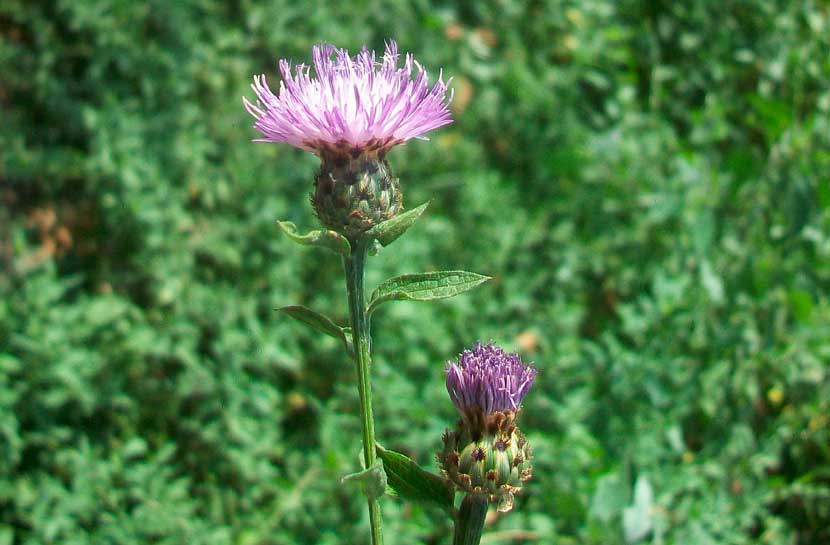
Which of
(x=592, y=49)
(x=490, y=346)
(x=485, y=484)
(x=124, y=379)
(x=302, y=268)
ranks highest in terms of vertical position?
(x=592, y=49)

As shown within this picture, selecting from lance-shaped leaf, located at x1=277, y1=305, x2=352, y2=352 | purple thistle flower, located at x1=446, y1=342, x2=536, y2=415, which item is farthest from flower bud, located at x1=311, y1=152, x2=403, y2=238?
purple thistle flower, located at x1=446, y1=342, x2=536, y2=415

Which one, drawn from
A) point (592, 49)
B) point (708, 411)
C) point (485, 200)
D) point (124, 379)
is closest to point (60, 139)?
point (124, 379)

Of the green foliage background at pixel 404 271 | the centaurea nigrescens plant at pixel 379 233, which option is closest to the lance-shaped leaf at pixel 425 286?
the centaurea nigrescens plant at pixel 379 233

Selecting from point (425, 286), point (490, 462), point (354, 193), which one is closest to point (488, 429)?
point (490, 462)

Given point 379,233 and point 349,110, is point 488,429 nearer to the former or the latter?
point 379,233

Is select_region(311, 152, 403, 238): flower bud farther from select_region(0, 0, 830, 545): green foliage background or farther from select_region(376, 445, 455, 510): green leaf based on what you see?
select_region(0, 0, 830, 545): green foliage background

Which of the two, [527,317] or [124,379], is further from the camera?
[527,317]

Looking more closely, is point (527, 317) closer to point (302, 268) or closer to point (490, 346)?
point (302, 268)
